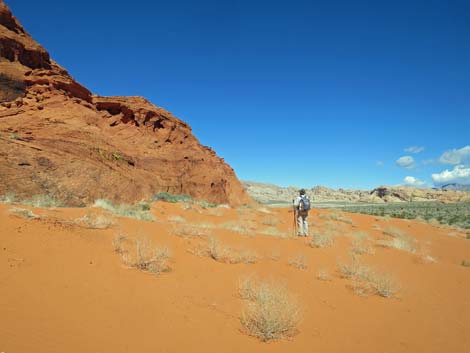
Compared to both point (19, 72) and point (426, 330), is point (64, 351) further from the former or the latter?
point (19, 72)

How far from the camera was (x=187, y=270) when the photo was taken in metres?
5.34

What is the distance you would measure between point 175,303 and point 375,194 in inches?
4611

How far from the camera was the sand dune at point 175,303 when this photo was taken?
9.86ft

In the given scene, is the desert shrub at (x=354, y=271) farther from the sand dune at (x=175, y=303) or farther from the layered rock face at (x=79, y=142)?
the layered rock face at (x=79, y=142)

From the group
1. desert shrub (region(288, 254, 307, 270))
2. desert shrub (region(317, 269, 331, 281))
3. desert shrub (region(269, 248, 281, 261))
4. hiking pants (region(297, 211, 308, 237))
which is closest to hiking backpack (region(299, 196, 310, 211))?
hiking pants (region(297, 211, 308, 237))

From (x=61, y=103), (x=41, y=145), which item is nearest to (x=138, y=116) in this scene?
(x=61, y=103)

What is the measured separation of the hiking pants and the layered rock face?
9.34 m

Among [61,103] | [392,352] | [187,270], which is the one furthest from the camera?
[61,103]

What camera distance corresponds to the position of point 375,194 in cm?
10844

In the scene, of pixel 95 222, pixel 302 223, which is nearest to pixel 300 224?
pixel 302 223

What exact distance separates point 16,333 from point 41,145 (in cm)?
1422

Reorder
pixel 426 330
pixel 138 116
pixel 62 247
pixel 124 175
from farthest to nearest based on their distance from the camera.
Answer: pixel 138 116
pixel 124 175
pixel 62 247
pixel 426 330

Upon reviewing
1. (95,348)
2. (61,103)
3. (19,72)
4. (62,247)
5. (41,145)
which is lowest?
(95,348)

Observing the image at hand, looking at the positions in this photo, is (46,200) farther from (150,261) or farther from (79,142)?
(150,261)
